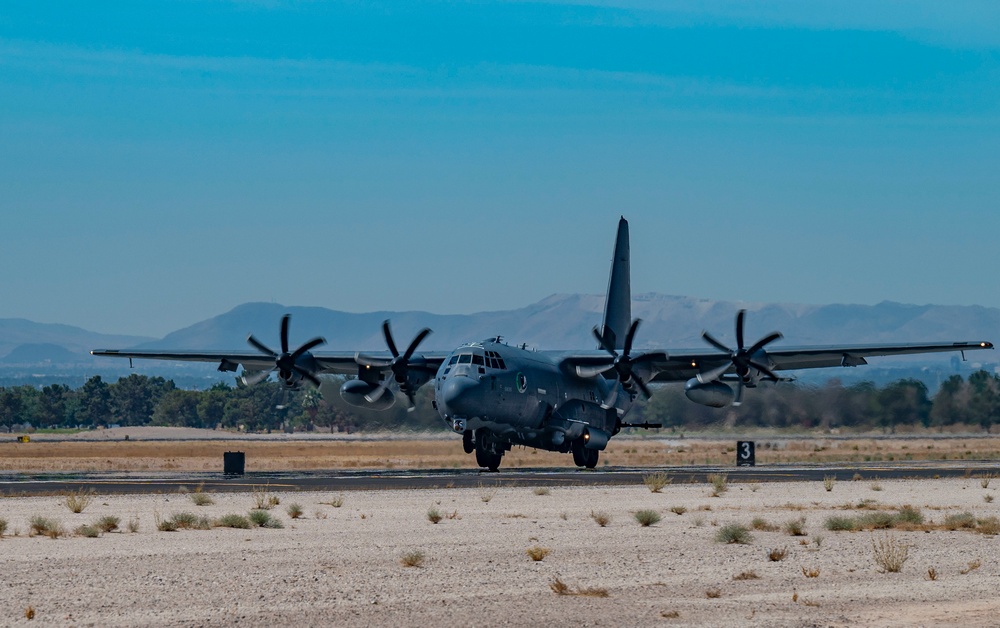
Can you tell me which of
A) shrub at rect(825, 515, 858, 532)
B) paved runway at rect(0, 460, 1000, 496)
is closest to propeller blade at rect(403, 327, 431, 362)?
paved runway at rect(0, 460, 1000, 496)

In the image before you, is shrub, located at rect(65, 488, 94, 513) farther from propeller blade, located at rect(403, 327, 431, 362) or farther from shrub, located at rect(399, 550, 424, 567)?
propeller blade, located at rect(403, 327, 431, 362)

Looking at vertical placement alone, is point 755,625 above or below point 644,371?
below

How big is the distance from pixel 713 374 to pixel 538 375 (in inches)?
243

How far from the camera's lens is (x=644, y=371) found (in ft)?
162

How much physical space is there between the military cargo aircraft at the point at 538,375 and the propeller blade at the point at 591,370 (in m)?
0.05

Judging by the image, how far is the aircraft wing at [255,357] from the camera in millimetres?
50812

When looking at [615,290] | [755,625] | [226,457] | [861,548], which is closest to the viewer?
[755,625]

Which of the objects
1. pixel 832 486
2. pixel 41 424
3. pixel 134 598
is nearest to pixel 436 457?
pixel 832 486

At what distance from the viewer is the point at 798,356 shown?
48.8 meters

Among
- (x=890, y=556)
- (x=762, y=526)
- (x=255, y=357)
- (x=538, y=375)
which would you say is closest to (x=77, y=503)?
(x=762, y=526)

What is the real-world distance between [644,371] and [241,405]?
117404 mm

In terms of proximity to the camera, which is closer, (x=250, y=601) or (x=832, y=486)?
(x=250, y=601)

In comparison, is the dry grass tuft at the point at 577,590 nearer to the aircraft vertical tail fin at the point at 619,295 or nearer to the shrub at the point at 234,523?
→ the shrub at the point at 234,523

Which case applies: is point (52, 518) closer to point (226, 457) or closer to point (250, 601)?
point (250, 601)
